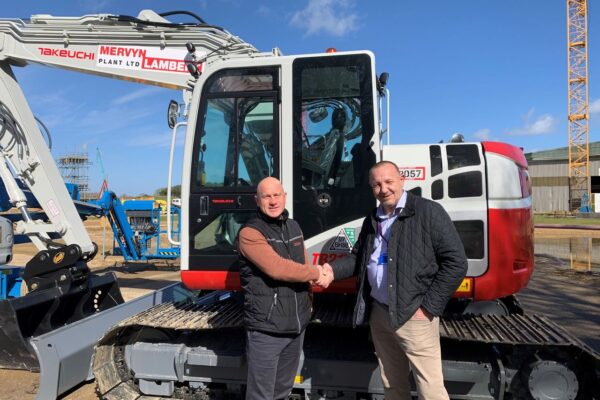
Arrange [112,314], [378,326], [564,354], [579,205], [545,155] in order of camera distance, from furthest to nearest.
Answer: [545,155]
[579,205]
[112,314]
[564,354]
[378,326]

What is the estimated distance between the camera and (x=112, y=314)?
14.7 ft

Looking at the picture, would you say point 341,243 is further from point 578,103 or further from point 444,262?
point 578,103

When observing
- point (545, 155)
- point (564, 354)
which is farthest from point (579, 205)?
point (564, 354)

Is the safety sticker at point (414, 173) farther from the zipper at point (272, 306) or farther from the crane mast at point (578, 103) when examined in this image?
the crane mast at point (578, 103)

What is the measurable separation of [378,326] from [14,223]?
505cm

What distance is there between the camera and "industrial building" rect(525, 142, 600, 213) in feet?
151

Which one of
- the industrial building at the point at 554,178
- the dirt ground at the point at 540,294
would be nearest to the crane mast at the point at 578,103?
the industrial building at the point at 554,178

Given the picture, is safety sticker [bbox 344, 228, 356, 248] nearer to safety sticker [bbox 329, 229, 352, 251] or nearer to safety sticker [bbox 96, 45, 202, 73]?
safety sticker [bbox 329, 229, 352, 251]

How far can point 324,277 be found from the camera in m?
2.90

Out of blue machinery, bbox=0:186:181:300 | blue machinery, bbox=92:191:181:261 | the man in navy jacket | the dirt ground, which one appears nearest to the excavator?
the man in navy jacket

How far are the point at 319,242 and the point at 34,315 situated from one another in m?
3.18

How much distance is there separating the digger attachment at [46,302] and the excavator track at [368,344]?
27.1 inches

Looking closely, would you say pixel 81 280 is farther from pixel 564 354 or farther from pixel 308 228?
pixel 564 354

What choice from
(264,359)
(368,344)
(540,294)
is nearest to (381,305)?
(264,359)
